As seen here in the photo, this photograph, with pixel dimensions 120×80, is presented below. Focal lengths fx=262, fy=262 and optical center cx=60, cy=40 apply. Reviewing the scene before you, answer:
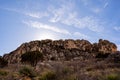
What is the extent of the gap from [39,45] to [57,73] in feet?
287

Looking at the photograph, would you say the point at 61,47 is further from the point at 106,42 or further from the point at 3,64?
the point at 3,64

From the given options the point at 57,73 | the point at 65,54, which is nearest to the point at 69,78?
the point at 57,73

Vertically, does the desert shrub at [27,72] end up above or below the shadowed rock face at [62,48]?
below

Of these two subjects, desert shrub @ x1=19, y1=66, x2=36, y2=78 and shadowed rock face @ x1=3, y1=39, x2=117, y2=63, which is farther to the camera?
shadowed rock face @ x1=3, y1=39, x2=117, y2=63

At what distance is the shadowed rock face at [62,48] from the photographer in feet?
309

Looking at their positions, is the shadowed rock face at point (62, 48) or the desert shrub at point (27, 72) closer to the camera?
the desert shrub at point (27, 72)

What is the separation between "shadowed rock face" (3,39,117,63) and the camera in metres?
94.3

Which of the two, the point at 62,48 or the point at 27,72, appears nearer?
the point at 27,72

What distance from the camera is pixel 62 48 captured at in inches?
4284

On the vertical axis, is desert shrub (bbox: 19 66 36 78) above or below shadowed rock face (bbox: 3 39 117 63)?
below

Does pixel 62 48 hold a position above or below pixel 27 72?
above

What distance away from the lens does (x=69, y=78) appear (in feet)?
53.5

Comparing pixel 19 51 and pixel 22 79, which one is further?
pixel 19 51

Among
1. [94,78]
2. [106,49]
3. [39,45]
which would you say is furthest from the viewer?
[106,49]
